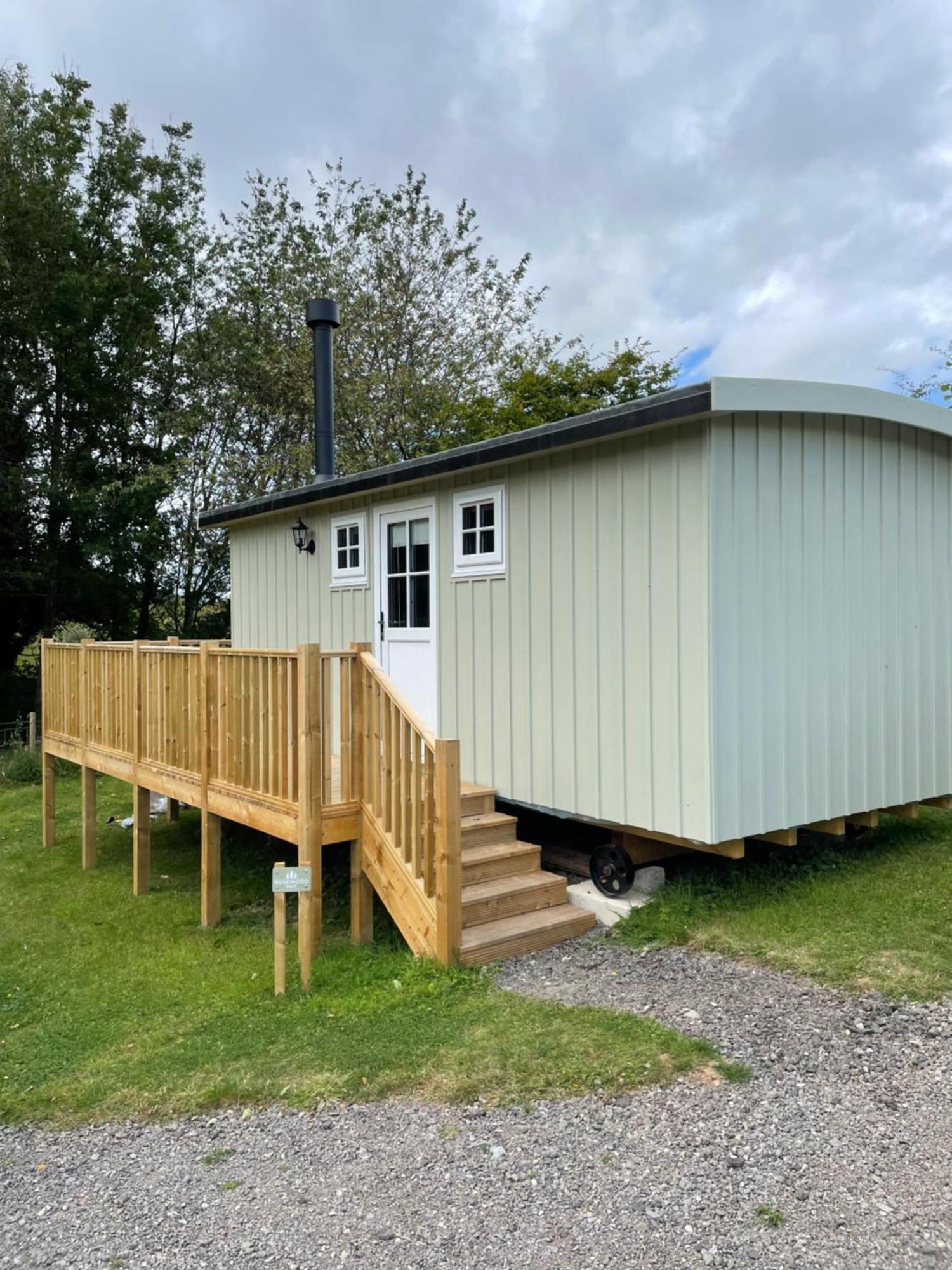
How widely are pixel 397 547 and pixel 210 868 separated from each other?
→ 2.65m

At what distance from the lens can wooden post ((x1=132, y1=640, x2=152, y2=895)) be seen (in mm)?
6660

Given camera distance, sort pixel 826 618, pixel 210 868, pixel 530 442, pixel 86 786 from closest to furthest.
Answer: pixel 826 618, pixel 530 442, pixel 210 868, pixel 86 786

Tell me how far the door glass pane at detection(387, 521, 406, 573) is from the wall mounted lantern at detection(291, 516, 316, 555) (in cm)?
117

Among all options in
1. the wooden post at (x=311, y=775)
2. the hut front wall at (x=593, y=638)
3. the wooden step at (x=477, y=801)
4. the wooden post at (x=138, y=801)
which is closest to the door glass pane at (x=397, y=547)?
the hut front wall at (x=593, y=638)

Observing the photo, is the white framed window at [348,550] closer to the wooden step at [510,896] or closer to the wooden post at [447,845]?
the wooden step at [510,896]

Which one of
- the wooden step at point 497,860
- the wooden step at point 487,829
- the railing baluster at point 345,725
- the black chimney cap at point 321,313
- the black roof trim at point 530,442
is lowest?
the wooden step at point 497,860

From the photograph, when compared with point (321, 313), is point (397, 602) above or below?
below

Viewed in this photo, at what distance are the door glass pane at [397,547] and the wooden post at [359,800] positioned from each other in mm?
1746

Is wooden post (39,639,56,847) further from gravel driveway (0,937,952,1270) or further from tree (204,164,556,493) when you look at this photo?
tree (204,164,556,493)

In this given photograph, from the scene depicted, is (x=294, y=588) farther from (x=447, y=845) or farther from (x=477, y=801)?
(x=447, y=845)

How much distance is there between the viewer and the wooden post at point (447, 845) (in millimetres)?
4039

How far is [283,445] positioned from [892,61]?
37.6 feet

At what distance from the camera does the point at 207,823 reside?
19.0ft

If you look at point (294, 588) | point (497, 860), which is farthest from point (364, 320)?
point (497, 860)
